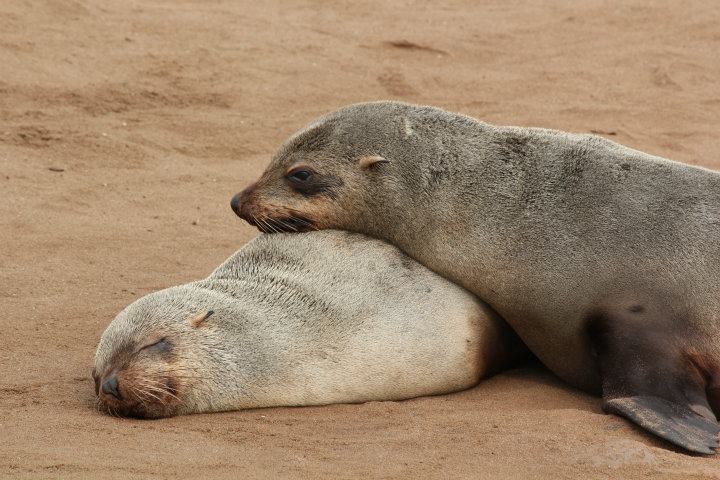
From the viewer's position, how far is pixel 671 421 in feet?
19.5

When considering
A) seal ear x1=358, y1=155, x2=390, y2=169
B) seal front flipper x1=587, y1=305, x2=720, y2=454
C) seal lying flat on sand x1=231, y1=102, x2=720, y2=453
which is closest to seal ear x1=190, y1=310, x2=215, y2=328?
seal lying flat on sand x1=231, y1=102, x2=720, y2=453

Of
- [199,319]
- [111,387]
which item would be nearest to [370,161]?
[199,319]

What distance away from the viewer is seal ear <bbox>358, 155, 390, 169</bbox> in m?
7.07

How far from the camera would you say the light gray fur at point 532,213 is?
6449 mm

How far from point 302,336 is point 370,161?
1.13 m

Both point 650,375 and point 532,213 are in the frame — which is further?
point 532,213

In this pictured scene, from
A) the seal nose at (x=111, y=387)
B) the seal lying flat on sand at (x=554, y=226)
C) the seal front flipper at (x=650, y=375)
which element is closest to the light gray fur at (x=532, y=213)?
the seal lying flat on sand at (x=554, y=226)

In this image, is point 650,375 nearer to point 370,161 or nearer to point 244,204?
point 370,161

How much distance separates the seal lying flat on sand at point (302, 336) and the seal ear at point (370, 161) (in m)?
0.40

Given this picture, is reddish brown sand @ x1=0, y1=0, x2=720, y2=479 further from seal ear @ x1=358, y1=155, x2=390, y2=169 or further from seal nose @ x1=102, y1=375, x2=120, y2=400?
seal ear @ x1=358, y1=155, x2=390, y2=169

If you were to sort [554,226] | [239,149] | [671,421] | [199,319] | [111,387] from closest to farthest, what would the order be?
[671,421], [111,387], [199,319], [554,226], [239,149]

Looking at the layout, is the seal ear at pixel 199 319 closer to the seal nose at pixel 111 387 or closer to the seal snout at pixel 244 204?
the seal nose at pixel 111 387

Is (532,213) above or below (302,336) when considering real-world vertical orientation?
above

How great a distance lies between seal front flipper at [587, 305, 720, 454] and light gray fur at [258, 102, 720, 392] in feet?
0.35
